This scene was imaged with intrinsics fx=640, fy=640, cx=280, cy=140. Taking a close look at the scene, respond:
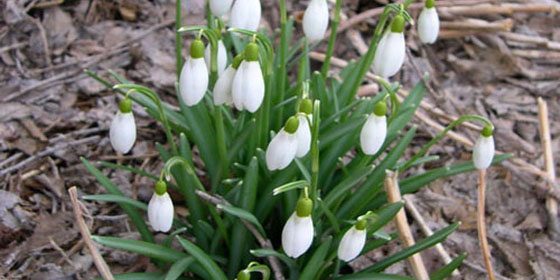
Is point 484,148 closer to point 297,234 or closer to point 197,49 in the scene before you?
point 297,234

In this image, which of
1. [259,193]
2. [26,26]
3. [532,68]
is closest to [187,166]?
[259,193]

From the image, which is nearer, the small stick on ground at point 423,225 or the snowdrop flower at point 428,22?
the snowdrop flower at point 428,22

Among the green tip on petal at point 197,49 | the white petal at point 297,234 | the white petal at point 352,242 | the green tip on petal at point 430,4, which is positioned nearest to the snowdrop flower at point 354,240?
the white petal at point 352,242

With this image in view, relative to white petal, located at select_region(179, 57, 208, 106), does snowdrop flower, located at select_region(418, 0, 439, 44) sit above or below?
above

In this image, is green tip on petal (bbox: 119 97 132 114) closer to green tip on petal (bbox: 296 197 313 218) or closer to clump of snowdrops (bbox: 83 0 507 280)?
clump of snowdrops (bbox: 83 0 507 280)

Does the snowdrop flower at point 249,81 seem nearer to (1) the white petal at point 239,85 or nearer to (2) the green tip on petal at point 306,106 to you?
(1) the white petal at point 239,85

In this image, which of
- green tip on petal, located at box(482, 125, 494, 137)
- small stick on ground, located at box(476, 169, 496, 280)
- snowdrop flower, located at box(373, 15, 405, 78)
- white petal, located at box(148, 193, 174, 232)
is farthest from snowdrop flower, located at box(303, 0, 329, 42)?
small stick on ground, located at box(476, 169, 496, 280)
